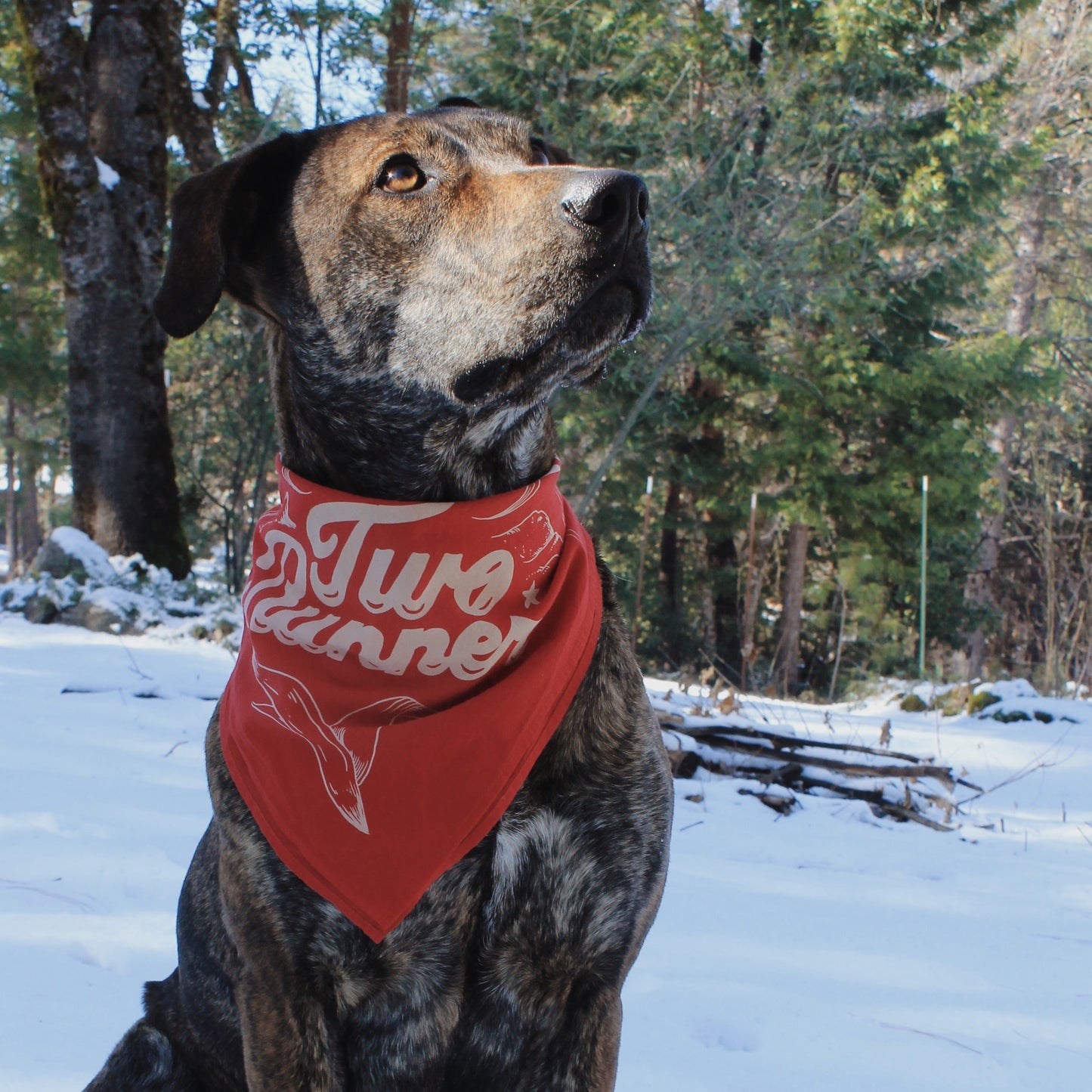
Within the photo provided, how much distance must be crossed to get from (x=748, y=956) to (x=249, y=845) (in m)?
1.48

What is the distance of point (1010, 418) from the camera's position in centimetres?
1659

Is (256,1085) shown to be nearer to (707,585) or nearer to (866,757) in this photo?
(866,757)

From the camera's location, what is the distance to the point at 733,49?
11586 millimetres

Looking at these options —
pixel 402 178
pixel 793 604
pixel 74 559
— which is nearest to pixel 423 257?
A: pixel 402 178

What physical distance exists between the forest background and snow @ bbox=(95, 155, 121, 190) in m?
0.02

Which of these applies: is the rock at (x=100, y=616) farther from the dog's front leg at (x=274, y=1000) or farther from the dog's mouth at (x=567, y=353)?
the dog's mouth at (x=567, y=353)

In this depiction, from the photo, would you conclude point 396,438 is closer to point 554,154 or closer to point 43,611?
point 554,154

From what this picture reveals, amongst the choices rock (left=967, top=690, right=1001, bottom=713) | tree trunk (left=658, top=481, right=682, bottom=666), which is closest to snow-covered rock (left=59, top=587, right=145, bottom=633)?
rock (left=967, top=690, right=1001, bottom=713)

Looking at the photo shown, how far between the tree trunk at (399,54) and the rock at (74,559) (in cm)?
434

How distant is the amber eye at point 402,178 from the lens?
2008 mm

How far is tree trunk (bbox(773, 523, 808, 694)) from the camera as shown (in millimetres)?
13734

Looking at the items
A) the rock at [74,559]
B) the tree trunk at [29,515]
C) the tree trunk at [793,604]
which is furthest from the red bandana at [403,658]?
the tree trunk at [29,515]

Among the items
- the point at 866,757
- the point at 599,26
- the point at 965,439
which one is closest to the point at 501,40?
the point at 599,26

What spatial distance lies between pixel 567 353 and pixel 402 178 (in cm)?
52
